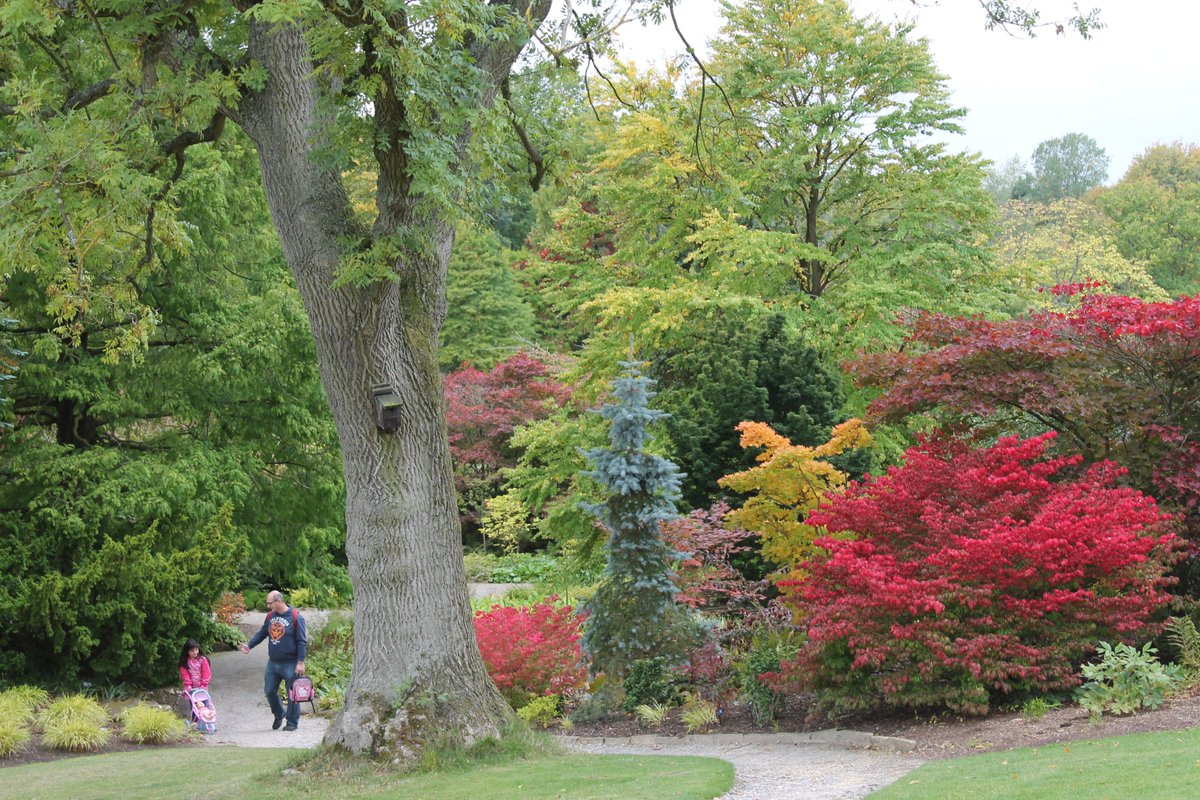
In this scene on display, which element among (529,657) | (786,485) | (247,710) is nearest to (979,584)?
(786,485)

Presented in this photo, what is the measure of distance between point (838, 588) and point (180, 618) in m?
8.69

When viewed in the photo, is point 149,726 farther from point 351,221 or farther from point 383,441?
point 351,221

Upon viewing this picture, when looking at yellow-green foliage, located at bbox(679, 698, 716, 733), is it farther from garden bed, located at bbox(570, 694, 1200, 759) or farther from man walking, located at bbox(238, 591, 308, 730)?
man walking, located at bbox(238, 591, 308, 730)

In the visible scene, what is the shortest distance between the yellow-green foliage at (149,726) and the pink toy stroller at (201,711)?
354 mm

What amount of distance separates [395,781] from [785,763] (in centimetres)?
293

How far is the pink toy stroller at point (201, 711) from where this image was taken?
12.4 metres

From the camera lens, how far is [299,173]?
8.30 metres

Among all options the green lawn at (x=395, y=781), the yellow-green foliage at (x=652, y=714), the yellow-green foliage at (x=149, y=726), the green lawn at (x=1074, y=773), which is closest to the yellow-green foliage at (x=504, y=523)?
the yellow-green foliage at (x=149, y=726)

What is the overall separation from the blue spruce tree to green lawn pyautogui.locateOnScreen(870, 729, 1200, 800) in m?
3.95

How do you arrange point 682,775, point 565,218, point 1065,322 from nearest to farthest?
point 682,775 < point 1065,322 < point 565,218

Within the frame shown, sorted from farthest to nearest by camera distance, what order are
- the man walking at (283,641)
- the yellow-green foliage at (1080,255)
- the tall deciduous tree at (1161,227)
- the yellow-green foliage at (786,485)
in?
the tall deciduous tree at (1161,227) < the yellow-green foliage at (1080,255) < the yellow-green foliage at (786,485) < the man walking at (283,641)

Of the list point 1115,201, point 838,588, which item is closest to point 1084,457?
point 838,588

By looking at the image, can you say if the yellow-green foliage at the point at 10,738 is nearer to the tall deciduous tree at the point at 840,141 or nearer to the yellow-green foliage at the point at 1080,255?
the tall deciduous tree at the point at 840,141

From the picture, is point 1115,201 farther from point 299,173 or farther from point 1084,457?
point 299,173
